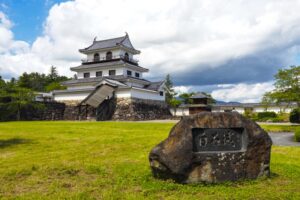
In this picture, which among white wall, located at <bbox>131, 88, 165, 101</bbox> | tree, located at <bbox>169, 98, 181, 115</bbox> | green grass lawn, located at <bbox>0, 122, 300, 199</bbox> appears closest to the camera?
green grass lawn, located at <bbox>0, 122, 300, 199</bbox>

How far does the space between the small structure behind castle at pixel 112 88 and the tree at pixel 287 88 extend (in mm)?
17235

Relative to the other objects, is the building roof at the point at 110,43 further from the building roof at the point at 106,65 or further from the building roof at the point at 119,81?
the building roof at the point at 119,81

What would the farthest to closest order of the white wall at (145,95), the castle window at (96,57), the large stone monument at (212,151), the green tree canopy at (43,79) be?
the green tree canopy at (43,79) < the castle window at (96,57) < the white wall at (145,95) < the large stone monument at (212,151)

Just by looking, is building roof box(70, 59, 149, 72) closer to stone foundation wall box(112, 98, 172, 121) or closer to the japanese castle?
the japanese castle

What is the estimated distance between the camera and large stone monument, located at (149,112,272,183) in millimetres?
5565

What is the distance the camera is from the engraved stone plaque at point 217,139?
577cm

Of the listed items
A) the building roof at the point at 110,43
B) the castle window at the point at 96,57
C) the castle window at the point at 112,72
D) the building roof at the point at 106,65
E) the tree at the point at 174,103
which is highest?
the building roof at the point at 110,43

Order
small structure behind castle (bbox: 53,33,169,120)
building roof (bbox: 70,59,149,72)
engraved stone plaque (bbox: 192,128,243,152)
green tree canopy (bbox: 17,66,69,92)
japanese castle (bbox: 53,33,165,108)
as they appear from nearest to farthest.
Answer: engraved stone plaque (bbox: 192,128,243,152), small structure behind castle (bbox: 53,33,169,120), japanese castle (bbox: 53,33,165,108), building roof (bbox: 70,59,149,72), green tree canopy (bbox: 17,66,69,92)

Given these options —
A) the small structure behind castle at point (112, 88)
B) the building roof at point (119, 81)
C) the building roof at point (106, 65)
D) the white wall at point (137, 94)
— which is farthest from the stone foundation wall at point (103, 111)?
the building roof at point (106, 65)

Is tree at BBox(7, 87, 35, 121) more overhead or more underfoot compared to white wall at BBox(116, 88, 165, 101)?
more underfoot

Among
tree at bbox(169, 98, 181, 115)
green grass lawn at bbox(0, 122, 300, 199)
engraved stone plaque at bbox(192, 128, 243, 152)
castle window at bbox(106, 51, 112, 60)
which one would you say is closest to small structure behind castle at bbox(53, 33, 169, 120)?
castle window at bbox(106, 51, 112, 60)

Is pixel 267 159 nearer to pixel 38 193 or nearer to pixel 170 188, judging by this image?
pixel 170 188

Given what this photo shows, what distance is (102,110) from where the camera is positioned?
1339 inches

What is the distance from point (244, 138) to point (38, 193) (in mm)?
4347
